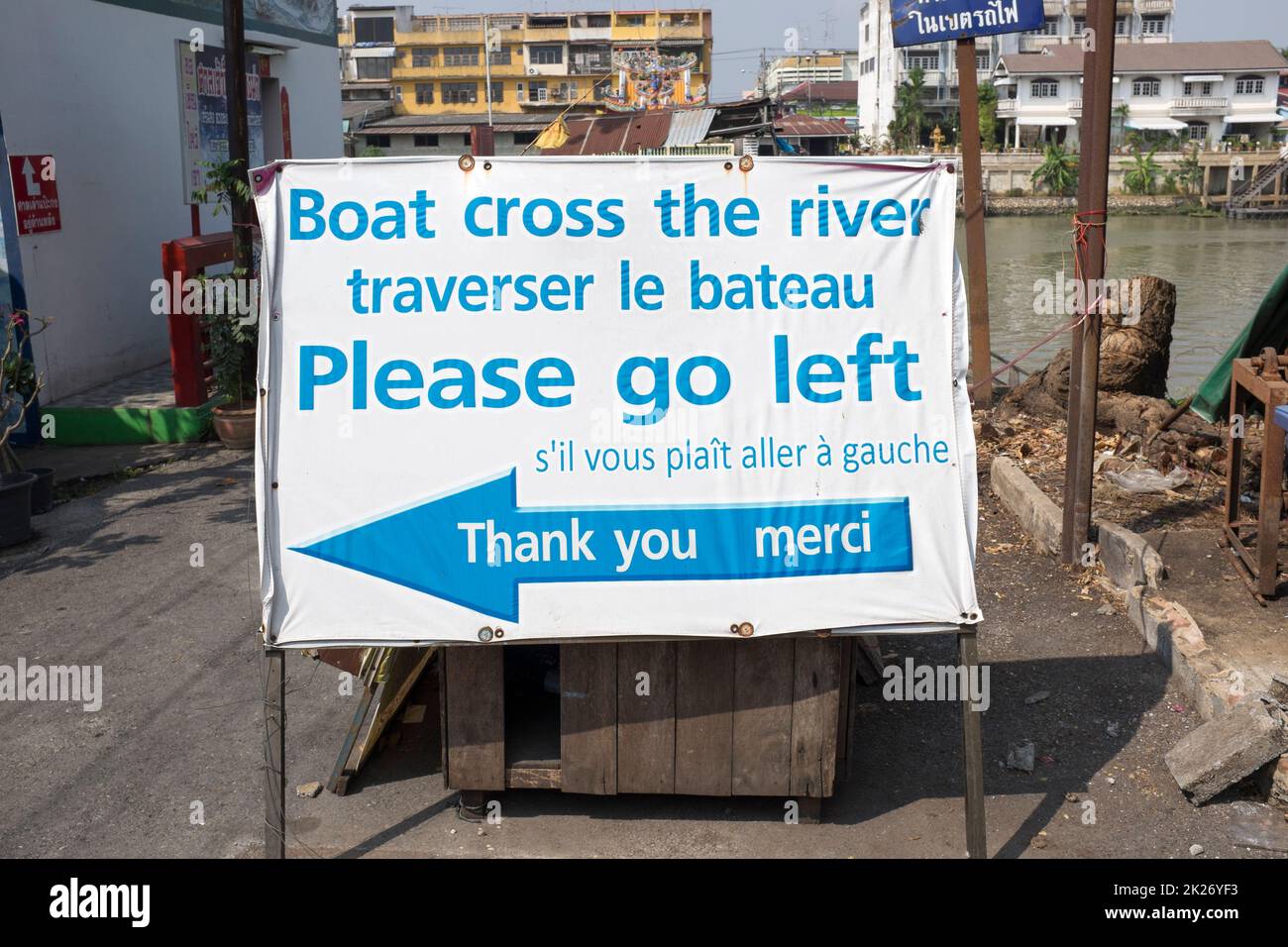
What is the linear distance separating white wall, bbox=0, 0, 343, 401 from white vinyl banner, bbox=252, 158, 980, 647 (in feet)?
30.5

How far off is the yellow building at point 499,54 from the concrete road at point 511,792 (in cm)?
9196

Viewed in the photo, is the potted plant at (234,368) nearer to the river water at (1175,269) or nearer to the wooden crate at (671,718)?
the river water at (1175,269)

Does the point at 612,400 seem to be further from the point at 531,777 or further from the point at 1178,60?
the point at 1178,60

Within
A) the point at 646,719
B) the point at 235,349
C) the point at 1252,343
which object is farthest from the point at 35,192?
the point at 1252,343

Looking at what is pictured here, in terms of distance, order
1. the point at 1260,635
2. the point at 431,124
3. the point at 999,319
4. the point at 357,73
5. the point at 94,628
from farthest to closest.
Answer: the point at 357,73 < the point at 431,124 < the point at 999,319 < the point at 94,628 < the point at 1260,635

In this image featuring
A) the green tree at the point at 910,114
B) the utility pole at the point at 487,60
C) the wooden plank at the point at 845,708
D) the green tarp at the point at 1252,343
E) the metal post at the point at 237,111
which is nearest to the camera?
the wooden plank at the point at 845,708

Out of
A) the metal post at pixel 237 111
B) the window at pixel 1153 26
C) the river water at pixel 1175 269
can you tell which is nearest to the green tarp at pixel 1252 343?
the river water at pixel 1175 269

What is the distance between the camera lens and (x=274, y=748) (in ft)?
13.7

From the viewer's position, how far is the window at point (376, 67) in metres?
97.7

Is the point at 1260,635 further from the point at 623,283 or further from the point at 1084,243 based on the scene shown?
the point at 623,283

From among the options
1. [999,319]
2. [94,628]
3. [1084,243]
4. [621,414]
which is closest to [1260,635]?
[1084,243]

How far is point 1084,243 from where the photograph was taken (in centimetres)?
713
